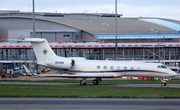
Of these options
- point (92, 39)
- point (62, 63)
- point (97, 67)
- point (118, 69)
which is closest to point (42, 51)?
point (62, 63)

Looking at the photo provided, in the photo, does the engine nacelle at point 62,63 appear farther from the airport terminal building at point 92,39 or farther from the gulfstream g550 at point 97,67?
the airport terminal building at point 92,39

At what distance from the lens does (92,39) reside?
202ft

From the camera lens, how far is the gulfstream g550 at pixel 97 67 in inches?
1201

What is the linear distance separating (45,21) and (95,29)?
11.7m

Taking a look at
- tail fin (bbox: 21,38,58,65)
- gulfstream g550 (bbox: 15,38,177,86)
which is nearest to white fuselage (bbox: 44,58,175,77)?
gulfstream g550 (bbox: 15,38,177,86)

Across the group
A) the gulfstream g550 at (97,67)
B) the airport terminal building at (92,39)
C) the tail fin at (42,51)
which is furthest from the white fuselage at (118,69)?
the airport terminal building at (92,39)

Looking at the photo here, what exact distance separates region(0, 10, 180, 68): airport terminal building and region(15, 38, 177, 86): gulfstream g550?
749 inches

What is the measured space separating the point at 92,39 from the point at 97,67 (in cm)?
3011

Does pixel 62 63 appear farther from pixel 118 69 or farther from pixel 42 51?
pixel 118 69

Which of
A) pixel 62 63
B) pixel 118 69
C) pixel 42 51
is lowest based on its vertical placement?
pixel 118 69

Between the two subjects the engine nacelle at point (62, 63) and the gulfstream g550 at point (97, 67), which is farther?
the engine nacelle at point (62, 63)

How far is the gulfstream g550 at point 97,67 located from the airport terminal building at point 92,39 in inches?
749

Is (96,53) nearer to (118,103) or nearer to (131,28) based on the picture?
(131,28)

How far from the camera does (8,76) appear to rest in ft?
144
